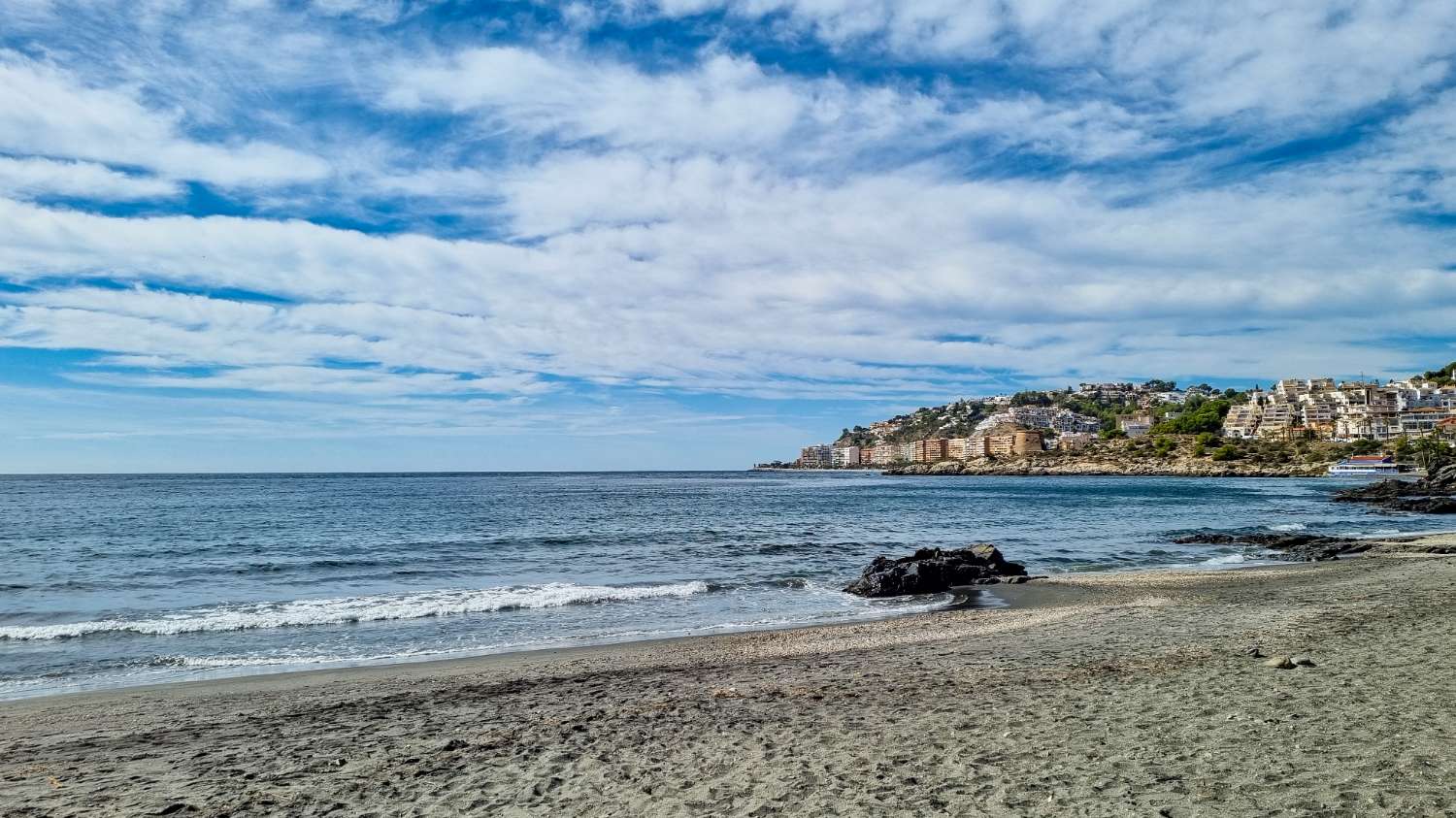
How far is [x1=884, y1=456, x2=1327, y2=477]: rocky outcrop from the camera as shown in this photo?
128875mm

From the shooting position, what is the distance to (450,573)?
2528 cm

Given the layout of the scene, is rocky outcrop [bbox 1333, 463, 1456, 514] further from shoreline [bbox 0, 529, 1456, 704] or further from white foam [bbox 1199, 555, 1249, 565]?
shoreline [bbox 0, 529, 1456, 704]

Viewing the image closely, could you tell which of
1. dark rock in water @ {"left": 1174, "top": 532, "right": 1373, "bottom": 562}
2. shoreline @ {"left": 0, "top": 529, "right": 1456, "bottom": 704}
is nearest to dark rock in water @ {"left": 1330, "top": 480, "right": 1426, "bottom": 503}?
dark rock in water @ {"left": 1174, "top": 532, "right": 1373, "bottom": 562}

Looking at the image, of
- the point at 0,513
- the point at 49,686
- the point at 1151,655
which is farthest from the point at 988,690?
the point at 0,513

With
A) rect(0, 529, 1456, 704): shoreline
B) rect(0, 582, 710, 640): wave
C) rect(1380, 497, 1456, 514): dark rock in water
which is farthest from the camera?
rect(1380, 497, 1456, 514): dark rock in water

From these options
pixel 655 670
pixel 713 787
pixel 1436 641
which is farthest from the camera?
pixel 655 670

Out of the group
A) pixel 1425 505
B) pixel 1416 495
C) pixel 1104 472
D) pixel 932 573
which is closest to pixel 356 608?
pixel 932 573

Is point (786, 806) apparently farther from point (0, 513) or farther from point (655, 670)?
point (0, 513)

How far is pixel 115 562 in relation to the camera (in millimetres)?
28000

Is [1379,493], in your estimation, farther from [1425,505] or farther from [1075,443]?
[1075,443]

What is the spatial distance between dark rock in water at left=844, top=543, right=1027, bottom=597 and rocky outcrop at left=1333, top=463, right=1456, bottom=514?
43038mm

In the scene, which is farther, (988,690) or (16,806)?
(988,690)

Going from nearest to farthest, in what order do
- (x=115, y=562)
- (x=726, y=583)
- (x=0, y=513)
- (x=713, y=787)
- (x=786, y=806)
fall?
(x=786, y=806), (x=713, y=787), (x=726, y=583), (x=115, y=562), (x=0, y=513)

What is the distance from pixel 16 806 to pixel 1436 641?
15.2 meters
